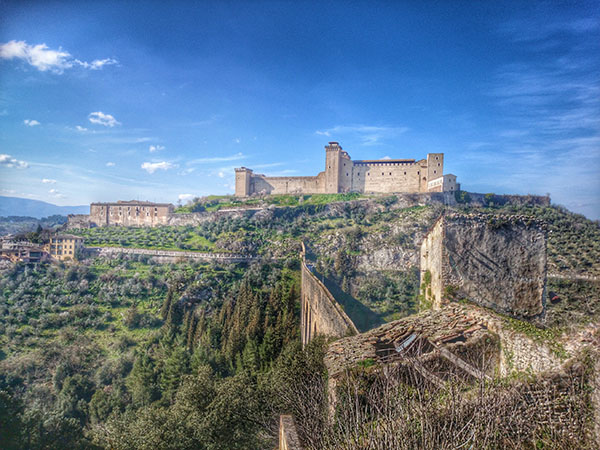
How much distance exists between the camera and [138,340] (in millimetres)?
20812

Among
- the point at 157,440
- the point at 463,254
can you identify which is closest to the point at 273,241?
the point at 157,440

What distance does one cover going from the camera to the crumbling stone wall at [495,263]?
158 inches

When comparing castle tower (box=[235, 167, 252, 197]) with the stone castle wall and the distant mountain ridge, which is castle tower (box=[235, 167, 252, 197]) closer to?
the stone castle wall

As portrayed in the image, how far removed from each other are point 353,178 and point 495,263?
40331 millimetres

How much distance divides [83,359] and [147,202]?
99.5 feet

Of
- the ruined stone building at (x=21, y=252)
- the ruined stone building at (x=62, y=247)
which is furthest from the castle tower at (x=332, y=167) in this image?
the ruined stone building at (x=21, y=252)

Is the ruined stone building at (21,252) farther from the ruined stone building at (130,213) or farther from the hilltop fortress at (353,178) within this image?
the hilltop fortress at (353,178)

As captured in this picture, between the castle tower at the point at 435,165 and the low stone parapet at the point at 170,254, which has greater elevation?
the castle tower at the point at 435,165

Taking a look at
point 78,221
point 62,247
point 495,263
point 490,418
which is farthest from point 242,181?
point 490,418

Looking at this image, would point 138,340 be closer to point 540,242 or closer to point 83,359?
point 83,359

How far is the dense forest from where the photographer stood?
6535 millimetres

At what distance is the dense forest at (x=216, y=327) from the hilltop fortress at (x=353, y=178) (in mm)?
4378

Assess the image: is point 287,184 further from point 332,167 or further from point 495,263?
point 495,263

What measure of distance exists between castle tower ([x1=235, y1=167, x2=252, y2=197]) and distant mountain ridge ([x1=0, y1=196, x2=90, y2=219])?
22.5m
